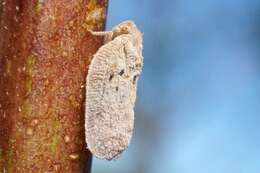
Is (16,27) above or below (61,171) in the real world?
above

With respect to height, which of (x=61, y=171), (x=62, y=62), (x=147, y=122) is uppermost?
(x=62, y=62)

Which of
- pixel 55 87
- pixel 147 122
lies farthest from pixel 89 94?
pixel 147 122

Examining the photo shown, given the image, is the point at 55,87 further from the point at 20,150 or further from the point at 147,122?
the point at 147,122

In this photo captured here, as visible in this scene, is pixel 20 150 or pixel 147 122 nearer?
pixel 20 150
